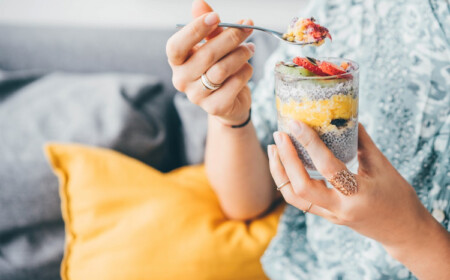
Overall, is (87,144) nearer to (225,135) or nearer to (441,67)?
(225,135)

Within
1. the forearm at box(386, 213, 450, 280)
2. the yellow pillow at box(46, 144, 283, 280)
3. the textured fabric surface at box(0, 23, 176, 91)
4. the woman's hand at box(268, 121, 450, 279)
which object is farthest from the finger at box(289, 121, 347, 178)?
the textured fabric surface at box(0, 23, 176, 91)

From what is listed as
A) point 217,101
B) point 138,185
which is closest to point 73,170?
point 138,185

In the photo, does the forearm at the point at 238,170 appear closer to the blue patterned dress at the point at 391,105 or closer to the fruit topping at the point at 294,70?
the blue patterned dress at the point at 391,105

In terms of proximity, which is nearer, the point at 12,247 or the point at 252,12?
the point at 12,247

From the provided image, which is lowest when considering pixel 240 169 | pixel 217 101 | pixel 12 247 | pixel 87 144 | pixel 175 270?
pixel 12 247

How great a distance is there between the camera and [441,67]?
2.71 ft

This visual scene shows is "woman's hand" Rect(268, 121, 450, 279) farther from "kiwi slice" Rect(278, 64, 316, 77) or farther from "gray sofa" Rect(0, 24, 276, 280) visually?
"gray sofa" Rect(0, 24, 276, 280)

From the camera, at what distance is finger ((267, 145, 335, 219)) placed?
0.69 metres

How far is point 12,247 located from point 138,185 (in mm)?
452

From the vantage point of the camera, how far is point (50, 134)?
49.8 inches

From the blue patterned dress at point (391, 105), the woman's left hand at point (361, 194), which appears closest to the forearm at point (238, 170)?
the blue patterned dress at point (391, 105)

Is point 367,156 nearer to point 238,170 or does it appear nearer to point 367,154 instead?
point 367,154

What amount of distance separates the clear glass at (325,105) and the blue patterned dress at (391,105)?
25 centimetres

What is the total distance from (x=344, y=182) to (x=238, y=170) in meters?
0.41
